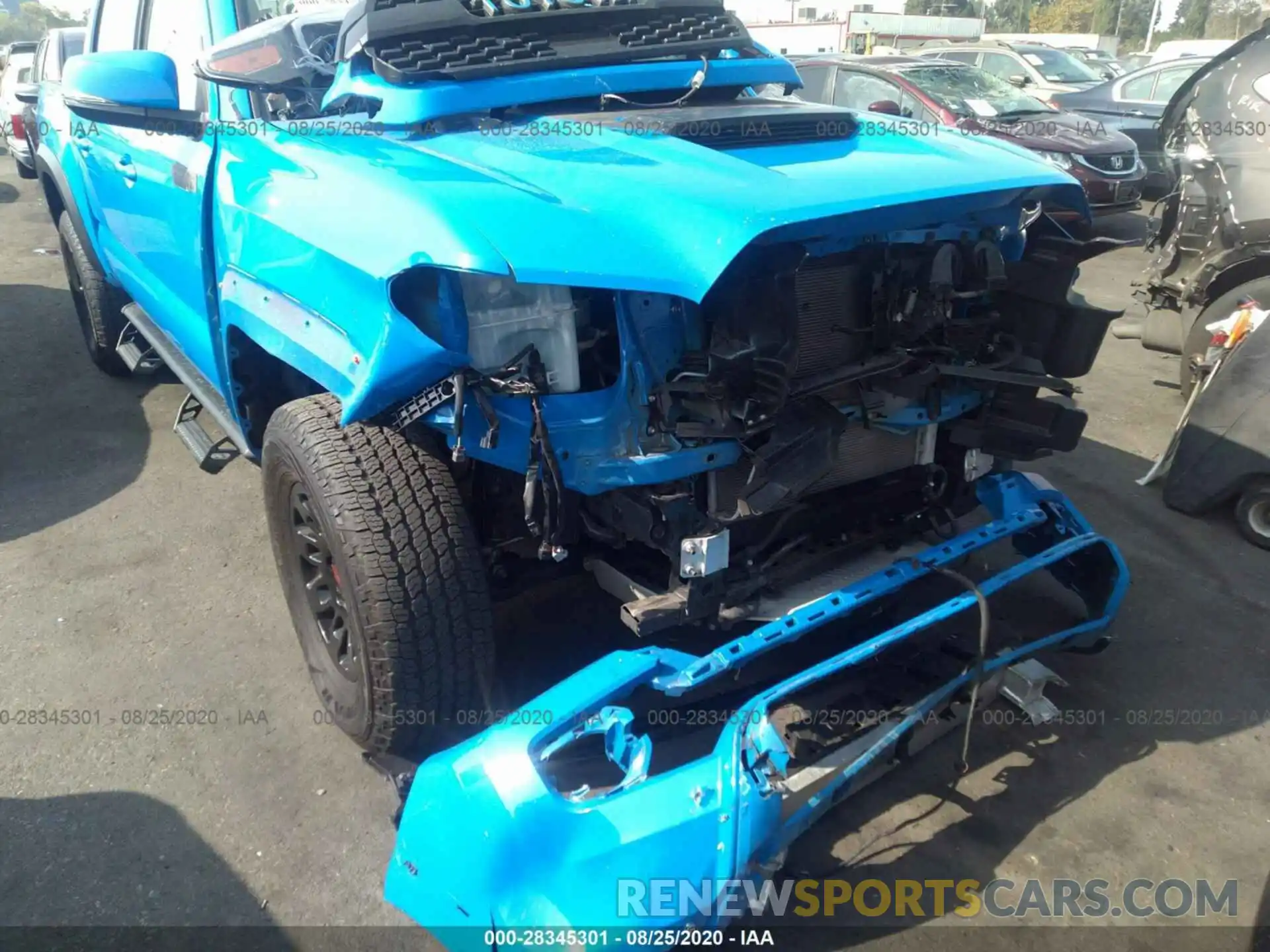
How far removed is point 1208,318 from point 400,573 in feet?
14.5

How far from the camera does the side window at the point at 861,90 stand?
8344mm

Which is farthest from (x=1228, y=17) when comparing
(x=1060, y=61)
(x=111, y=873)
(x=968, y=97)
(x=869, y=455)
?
(x=111, y=873)

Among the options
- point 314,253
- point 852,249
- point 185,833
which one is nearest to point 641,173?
point 852,249

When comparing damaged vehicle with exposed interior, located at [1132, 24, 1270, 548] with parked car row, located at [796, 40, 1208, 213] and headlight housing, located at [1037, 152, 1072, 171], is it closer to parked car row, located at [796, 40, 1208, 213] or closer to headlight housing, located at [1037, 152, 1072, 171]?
parked car row, located at [796, 40, 1208, 213]

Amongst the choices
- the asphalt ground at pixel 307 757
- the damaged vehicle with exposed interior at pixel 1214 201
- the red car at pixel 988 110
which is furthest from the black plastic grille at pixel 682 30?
the red car at pixel 988 110

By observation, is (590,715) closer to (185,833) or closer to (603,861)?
(603,861)

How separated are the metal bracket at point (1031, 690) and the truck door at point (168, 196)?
266 cm

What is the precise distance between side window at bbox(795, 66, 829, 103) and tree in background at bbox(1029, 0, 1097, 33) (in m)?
64.1

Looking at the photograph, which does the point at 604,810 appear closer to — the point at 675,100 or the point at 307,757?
the point at 307,757

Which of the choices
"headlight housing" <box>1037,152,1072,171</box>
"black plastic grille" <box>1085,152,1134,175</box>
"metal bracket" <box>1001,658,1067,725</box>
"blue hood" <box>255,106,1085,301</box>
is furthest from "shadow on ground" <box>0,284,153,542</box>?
"black plastic grille" <box>1085,152,1134,175</box>

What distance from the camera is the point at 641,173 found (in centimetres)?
196

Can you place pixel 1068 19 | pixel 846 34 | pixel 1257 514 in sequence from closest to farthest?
pixel 1257 514, pixel 846 34, pixel 1068 19

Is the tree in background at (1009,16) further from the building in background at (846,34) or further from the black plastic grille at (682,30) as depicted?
the black plastic grille at (682,30)

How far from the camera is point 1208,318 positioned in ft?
15.3
